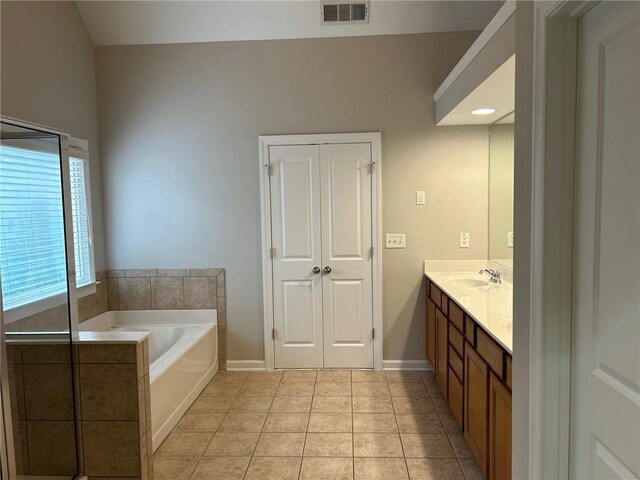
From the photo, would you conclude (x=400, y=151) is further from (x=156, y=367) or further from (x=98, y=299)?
(x=98, y=299)

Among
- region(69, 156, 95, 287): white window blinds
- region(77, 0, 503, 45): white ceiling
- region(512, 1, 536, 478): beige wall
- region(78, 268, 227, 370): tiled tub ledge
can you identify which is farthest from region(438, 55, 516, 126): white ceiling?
region(69, 156, 95, 287): white window blinds

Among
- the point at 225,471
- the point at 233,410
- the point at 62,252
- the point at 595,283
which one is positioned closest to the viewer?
the point at 595,283

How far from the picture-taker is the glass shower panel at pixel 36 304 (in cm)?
194

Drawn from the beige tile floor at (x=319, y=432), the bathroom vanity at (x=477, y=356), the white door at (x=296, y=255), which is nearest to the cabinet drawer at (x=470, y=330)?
the bathroom vanity at (x=477, y=356)

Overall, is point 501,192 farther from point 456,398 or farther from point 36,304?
point 36,304

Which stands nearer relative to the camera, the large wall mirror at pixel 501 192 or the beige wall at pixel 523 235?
the beige wall at pixel 523 235

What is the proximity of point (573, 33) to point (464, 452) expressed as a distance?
226 centimetres

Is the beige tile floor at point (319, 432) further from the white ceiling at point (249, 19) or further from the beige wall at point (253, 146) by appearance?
the white ceiling at point (249, 19)

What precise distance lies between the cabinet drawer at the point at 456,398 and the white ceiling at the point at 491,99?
175 centimetres

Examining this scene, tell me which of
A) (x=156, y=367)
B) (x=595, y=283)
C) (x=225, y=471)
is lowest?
(x=225, y=471)

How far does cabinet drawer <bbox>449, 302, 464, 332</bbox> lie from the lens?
2578mm

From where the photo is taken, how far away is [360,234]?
3.77 m

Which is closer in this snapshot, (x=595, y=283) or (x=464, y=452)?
(x=595, y=283)

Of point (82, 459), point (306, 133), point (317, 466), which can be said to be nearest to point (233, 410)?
point (317, 466)
